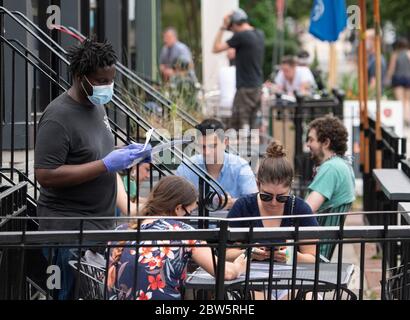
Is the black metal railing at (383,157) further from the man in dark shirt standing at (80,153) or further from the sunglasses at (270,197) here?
the man in dark shirt standing at (80,153)

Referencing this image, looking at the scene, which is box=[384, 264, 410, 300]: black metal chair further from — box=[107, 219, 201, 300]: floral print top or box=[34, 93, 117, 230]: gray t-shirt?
box=[34, 93, 117, 230]: gray t-shirt

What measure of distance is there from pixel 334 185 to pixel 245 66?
22.7 ft

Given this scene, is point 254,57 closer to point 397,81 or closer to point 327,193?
point 327,193

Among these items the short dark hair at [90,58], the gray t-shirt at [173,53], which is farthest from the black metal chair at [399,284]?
the gray t-shirt at [173,53]

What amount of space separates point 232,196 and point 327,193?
2.47 ft

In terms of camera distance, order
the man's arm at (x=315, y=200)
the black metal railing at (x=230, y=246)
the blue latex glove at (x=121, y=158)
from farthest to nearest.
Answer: the man's arm at (x=315, y=200) → the blue latex glove at (x=121, y=158) → the black metal railing at (x=230, y=246)

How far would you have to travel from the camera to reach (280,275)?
188 inches

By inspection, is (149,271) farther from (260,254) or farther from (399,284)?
(399,284)

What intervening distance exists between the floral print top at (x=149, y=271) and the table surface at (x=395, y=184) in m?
2.05

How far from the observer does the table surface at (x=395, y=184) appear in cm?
638

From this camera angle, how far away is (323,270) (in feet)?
16.3

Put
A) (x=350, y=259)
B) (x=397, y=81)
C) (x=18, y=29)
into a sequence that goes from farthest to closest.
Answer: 1. (x=397, y=81)
2. (x=350, y=259)
3. (x=18, y=29)

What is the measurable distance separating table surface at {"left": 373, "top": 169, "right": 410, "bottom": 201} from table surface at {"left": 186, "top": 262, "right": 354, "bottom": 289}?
1.37 meters
